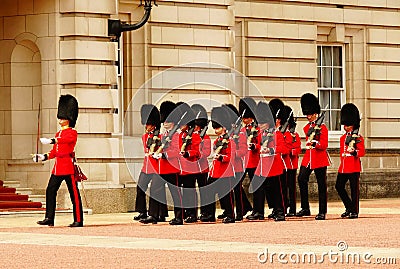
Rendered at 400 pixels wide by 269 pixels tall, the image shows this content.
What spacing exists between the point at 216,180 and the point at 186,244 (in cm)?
479

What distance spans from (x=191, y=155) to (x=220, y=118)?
32.7 inches

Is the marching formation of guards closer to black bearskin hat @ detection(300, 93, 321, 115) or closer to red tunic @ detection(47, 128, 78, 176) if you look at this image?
black bearskin hat @ detection(300, 93, 321, 115)

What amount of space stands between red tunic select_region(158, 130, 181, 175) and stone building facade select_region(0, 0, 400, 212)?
8.55 ft

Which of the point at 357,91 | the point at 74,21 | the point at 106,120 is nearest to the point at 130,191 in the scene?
the point at 106,120

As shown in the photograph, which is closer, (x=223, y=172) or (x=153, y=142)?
(x=153, y=142)

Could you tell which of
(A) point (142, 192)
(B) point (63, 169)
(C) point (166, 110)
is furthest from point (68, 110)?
(C) point (166, 110)

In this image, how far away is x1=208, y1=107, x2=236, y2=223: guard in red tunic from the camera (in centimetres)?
1859

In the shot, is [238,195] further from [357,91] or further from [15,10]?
[357,91]

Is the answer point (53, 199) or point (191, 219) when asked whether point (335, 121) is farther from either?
point (53, 199)

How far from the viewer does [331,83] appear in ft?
87.4

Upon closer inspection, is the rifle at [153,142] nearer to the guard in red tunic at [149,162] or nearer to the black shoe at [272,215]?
the guard in red tunic at [149,162]

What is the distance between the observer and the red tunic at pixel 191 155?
61.2 ft

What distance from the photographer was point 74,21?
21.0m

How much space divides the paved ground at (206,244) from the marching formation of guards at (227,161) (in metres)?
0.41
